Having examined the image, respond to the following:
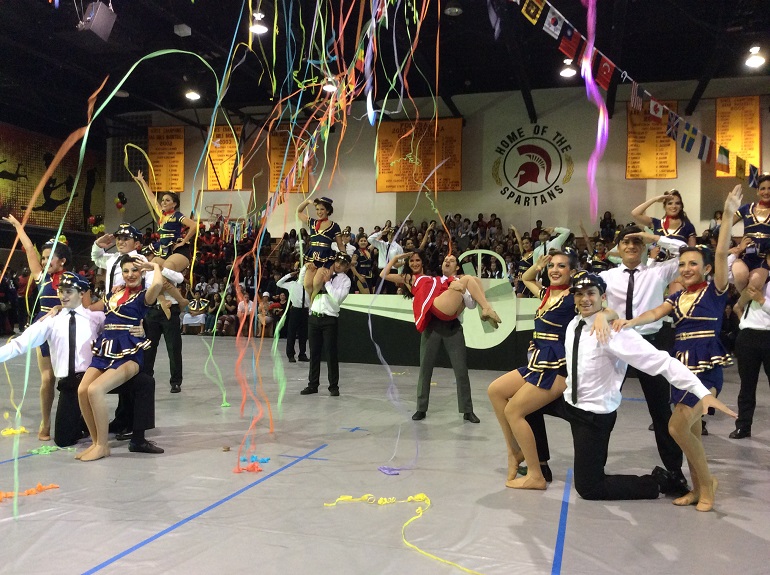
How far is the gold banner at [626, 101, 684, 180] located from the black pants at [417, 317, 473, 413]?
10.5m

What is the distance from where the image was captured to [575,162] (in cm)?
1560

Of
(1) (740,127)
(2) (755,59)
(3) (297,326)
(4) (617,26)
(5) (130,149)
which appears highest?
(4) (617,26)

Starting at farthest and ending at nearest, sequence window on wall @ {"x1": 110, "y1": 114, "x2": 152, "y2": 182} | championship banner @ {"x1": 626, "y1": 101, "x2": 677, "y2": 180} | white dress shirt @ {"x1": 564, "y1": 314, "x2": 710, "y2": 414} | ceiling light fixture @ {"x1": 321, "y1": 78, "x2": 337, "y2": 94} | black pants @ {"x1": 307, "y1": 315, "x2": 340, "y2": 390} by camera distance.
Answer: window on wall @ {"x1": 110, "y1": 114, "x2": 152, "y2": 182}
championship banner @ {"x1": 626, "y1": 101, "x2": 677, "y2": 180}
black pants @ {"x1": 307, "y1": 315, "x2": 340, "y2": 390}
ceiling light fixture @ {"x1": 321, "y1": 78, "x2": 337, "y2": 94}
white dress shirt @ {"x1": 564, "y1": 314, "x2": 710, "y2": 414}

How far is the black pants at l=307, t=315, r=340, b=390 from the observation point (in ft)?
20.6

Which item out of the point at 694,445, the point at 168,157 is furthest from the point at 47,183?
the point at 694,445

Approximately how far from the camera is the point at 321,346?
20.9 feet

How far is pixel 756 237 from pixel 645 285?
1.62m

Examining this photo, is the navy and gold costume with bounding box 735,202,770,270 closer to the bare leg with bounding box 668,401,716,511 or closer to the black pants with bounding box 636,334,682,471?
the black pants with bounding box 636,334,682,471

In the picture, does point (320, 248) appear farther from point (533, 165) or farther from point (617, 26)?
point (533, 165)

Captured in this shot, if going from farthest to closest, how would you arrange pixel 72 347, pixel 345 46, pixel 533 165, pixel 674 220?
pixel 533 165
pixel 345 46
pixel 674 220
pixel 72 347

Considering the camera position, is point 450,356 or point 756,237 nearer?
point 756,237

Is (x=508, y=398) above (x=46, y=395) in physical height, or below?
above

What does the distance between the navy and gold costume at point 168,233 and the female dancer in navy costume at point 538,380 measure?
3.66 metres

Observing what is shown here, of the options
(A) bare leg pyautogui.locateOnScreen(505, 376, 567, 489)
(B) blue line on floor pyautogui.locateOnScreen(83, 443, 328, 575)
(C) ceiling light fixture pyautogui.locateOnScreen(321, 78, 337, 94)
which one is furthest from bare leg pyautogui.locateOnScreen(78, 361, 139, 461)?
(A) bare leg pyautogui.locateOnScreen(505, 376, 567, 489)
